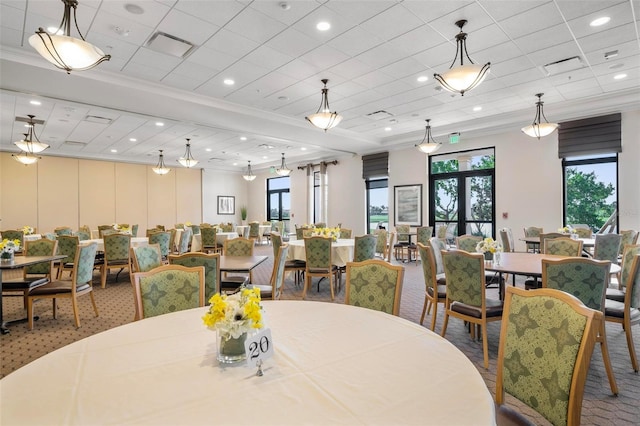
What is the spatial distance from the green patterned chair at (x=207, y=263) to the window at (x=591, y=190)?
782cm

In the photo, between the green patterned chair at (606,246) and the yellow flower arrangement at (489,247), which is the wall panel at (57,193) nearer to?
the yellow flower arrangement at (489,247)

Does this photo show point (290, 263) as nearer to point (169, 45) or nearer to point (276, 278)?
point (276, 278)

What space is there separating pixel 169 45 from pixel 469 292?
4612 millimetres

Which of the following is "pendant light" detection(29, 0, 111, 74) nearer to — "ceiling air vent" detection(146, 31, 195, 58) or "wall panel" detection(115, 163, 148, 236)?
"ceiling air vent" detection(146, 31, 195, 58)

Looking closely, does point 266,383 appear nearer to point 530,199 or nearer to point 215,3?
point 215,3

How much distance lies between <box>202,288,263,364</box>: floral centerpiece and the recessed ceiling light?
504cm

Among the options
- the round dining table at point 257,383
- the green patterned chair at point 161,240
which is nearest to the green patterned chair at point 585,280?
the round dining table at point 257,383

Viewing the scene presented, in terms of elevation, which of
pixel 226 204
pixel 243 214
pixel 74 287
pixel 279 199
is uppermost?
pixel 279 199

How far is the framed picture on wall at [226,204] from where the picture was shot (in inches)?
616

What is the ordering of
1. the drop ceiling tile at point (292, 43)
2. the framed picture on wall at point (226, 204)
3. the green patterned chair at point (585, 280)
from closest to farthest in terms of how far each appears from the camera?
the green patterned chair at point (585, 280) → the drop ceiling tile at point (292, 43) → the framed picture on wall at point (226, 204)

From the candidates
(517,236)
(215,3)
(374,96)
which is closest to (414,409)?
(215,3)

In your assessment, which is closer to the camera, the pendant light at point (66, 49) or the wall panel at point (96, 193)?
the pendant light at point (66, 49)

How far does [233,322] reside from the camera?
51.0 inches

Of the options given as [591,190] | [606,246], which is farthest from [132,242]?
[591,190]
